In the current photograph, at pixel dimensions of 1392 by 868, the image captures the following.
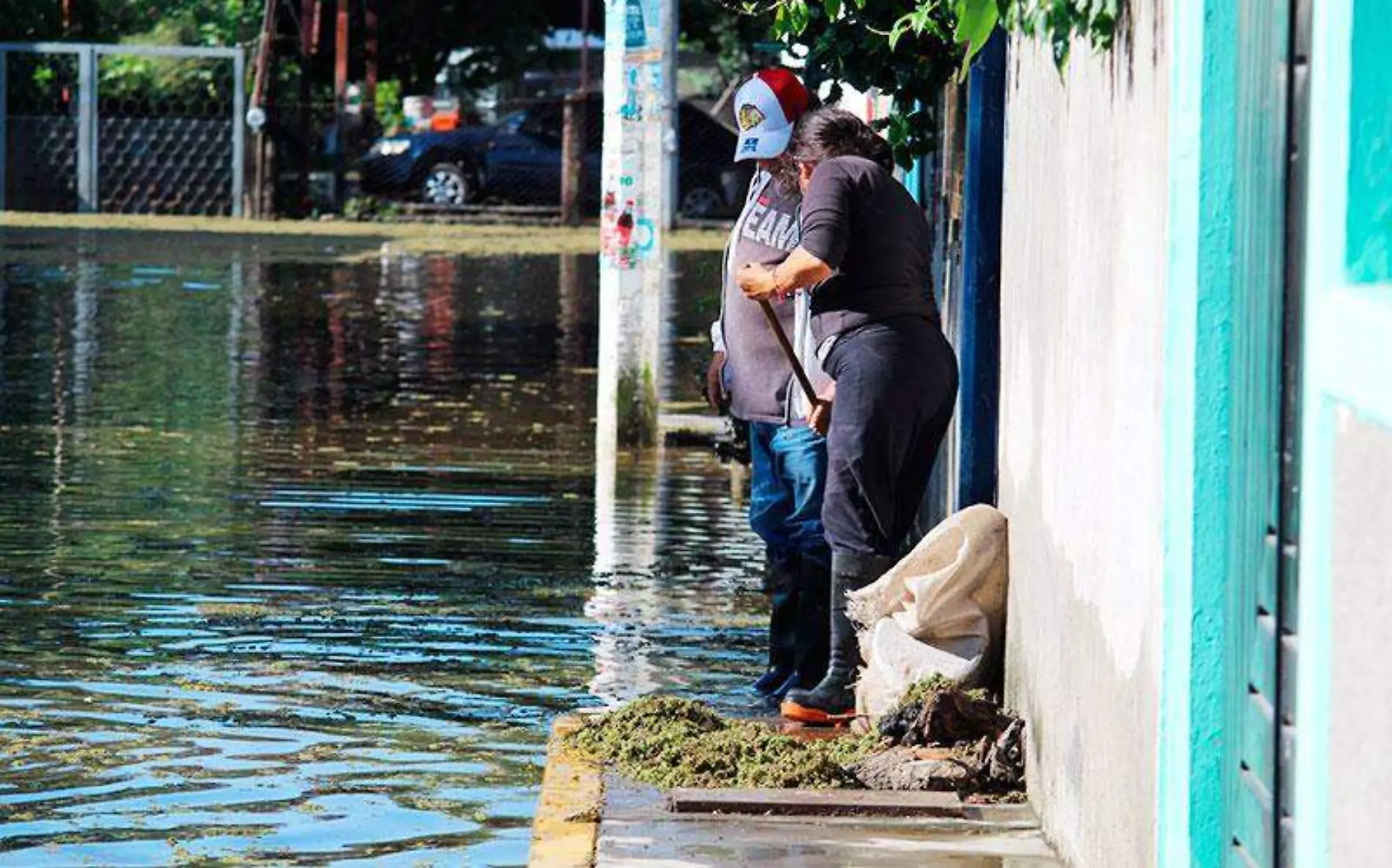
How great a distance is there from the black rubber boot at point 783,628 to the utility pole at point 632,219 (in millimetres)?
5514

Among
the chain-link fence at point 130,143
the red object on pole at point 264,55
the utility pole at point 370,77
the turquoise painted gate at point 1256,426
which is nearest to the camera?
the turquoise painted gate at point 1256,426

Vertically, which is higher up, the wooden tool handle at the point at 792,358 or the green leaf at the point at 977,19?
the green leaf at the point at 977,19

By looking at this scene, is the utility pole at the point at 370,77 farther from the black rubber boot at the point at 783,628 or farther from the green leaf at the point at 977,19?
the green leaf at the point at 977,19

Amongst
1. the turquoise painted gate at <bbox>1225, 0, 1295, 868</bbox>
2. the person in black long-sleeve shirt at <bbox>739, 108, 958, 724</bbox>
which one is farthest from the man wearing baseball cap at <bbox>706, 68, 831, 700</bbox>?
the turquoise painted gate at <bbox>1225, 0, 1295, 868</bbox>

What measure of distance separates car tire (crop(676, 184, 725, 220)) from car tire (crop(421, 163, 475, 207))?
2626mm

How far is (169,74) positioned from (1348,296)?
113 feet

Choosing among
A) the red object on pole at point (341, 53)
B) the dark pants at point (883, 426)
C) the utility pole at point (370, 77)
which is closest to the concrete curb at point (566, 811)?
the dark pants at point (883, 426)

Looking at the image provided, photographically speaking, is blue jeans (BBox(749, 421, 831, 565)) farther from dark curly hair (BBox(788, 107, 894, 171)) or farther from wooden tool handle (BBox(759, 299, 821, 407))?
dark curly hair (BBox(788, 107, 894, 171))

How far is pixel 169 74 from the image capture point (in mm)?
37219

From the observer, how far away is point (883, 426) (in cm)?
771

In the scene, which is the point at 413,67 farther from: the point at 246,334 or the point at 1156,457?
the point at 1156,457

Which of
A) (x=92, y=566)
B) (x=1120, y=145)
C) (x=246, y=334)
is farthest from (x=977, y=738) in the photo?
(x=246, y=334)

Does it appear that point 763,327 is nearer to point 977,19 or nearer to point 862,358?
point 862,358

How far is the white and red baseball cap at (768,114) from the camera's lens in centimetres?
805
